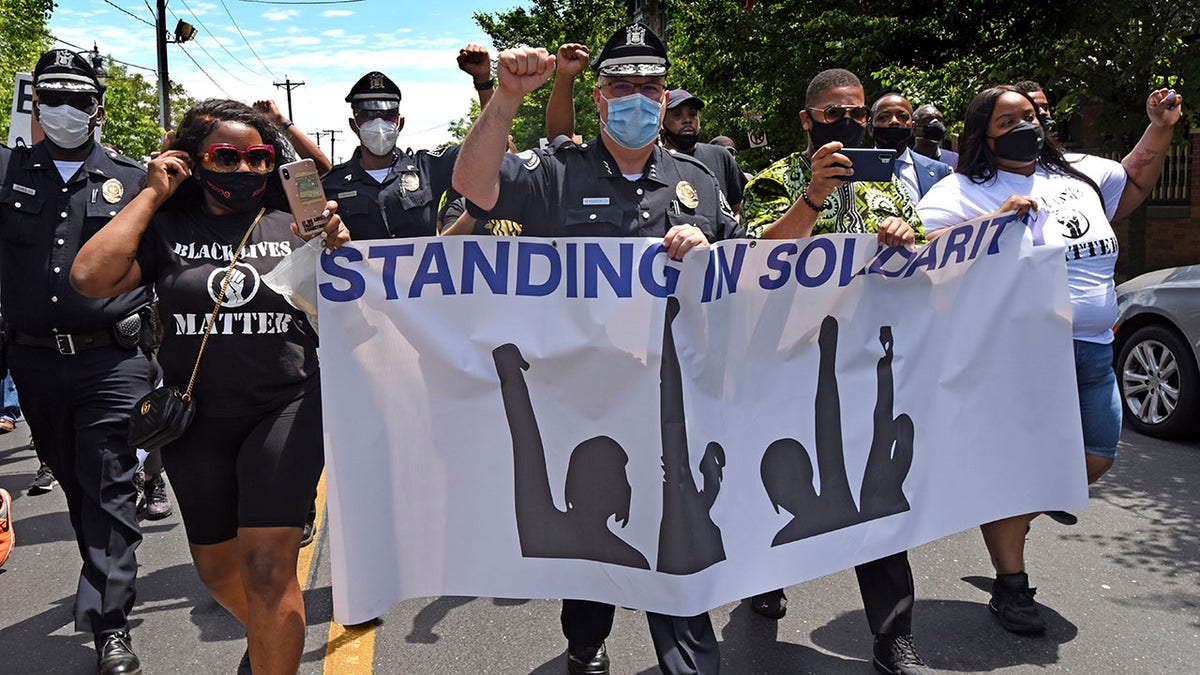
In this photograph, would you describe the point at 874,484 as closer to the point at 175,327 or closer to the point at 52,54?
the point at 175,327

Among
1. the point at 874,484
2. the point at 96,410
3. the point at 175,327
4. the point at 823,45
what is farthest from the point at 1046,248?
the point at 823,45

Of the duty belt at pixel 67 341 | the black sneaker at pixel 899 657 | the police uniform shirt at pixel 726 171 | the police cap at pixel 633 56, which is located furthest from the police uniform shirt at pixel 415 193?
the black sneaker at pixel 899 657

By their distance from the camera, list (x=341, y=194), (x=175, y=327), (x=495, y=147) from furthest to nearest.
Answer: (x=341, y=194) < (x=175, y=327) < (x=495, y=147)

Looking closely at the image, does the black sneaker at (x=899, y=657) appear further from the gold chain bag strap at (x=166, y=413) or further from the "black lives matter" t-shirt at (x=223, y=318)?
the gold chain bag strap at (x=166, y=413)

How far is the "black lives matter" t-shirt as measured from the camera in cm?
308

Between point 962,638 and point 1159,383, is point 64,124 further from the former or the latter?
point 1159,383

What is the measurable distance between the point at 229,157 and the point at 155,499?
358 centimetres

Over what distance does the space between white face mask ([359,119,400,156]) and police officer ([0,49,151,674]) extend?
1117mm

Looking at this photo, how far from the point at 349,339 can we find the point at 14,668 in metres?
2.15

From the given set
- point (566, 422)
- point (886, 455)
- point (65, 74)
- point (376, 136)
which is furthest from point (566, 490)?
point (65, 74)

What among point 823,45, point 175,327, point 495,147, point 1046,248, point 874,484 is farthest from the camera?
point 823,45

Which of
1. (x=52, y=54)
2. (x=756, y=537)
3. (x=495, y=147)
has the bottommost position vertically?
(x=756, y=537)

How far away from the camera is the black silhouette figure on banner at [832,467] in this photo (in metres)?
3.24

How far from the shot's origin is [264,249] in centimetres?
319
